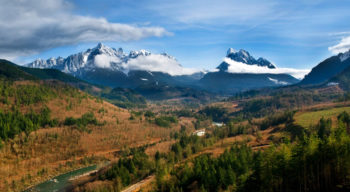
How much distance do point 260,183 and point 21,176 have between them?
166737mm

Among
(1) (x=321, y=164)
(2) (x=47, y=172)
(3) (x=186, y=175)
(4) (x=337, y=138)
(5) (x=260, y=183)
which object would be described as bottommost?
(2) (x=47, y=172)

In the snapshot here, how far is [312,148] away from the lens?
75250mm

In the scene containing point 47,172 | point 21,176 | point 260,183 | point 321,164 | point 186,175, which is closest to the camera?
point 321,164

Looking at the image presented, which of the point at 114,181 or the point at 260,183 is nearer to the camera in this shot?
the point at 260,183

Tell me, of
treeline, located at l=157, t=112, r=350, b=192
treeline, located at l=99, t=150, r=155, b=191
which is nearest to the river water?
treeline, located at l=99, t=150, r=155, b=191

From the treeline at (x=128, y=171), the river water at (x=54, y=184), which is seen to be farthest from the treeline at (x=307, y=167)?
the river water at (x=54, y=184)

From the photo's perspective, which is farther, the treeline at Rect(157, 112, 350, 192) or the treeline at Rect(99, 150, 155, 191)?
the treeline at Rect(99, 150, 155, 191)

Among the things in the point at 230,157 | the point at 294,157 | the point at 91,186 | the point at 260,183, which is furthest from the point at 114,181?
the point at 294,157

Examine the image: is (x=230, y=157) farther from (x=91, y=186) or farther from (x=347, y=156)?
(x=91, y=186)

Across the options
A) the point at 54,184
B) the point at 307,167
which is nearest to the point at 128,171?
the point at 54,184

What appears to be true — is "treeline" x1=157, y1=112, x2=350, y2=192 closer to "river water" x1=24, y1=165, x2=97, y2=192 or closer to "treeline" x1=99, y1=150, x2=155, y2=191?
"treeline" x1=99, y1=150, x2=155, y2=191

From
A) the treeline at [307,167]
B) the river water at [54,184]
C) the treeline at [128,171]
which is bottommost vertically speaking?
the river water at [54,184]

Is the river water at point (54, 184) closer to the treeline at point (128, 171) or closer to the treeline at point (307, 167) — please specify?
the treeline at point (128, 171)

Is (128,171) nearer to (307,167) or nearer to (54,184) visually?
(54,184)
